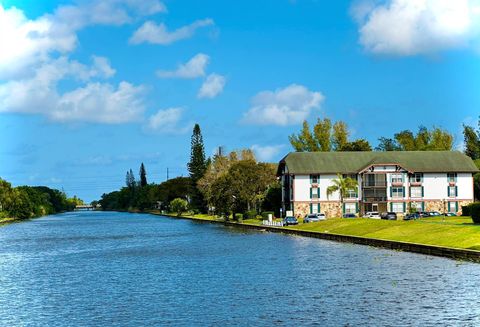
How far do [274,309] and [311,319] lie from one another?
3424mm

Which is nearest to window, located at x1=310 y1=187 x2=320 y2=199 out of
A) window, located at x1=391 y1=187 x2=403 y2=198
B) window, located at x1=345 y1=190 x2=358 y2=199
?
window, located at x1=345 y1=190 x2=358 y2=199

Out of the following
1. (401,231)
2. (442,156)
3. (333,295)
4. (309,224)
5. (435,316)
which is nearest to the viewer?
(435,316)

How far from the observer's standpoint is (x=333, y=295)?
39969mm

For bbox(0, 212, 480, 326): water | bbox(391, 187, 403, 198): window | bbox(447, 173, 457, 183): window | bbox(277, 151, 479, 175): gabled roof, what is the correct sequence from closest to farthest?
bbox(0, 212, 480, 326): water < bbox(391, 187, 403, 198): window < bbox(447, 173, 457, 183): window < bbox(277, 151, 479, 175): gabled roof

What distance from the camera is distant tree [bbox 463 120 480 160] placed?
621 ft

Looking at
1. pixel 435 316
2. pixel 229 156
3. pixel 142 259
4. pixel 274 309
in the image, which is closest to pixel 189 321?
pixel 274 309

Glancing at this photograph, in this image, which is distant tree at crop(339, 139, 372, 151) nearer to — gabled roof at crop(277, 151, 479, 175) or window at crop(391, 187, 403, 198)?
gabled roof at crop(277, 151, 479, 175)

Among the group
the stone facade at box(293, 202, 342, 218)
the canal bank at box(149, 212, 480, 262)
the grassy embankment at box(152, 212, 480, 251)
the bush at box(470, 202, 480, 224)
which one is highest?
the stone facade at box(293, 202, 342, 218)

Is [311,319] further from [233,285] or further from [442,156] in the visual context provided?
[442,156]

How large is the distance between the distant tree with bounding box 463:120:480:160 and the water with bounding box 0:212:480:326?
129 metres

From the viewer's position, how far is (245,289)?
43.4m

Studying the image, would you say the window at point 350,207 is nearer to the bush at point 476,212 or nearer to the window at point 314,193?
the window at point 314,193

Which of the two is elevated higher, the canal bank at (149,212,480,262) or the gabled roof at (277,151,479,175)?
the gabled roof at (277,151,479,175)

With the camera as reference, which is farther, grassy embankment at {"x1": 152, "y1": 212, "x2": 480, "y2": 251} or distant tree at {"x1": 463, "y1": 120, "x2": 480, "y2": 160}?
distant tree at {"x1": 463, "y1": 120, "x2": 480, "y2": 160}
